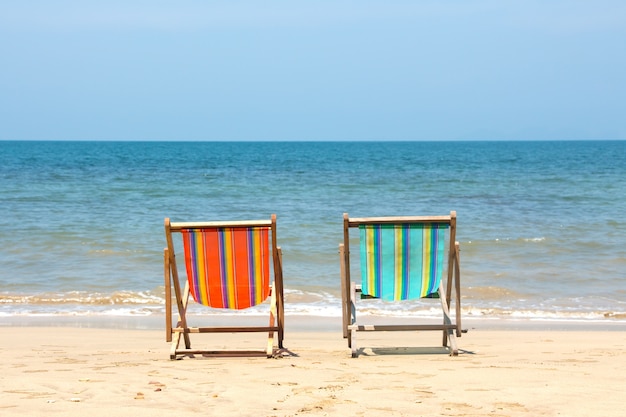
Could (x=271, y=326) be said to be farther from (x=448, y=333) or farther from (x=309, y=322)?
(x=309, y=322)

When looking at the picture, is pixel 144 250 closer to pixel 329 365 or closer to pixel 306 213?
pixel 306 213

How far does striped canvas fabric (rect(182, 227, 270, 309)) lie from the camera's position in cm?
498

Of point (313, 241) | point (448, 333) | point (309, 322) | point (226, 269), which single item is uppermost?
point (226, 269)

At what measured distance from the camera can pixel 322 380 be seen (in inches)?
158

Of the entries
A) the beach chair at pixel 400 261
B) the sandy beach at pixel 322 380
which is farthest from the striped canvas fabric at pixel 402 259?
the sandy beach at pixel 322 380

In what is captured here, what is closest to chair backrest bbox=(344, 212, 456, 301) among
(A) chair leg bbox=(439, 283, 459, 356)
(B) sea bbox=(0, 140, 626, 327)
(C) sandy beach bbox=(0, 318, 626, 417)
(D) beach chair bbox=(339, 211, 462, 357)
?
(D) beach chair bbox=(339, 211, 462, 357)

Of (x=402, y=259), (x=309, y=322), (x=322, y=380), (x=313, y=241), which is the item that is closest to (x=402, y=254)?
(x=402, y=259)

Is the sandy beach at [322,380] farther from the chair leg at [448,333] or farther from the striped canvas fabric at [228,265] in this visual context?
the striped canvas fabric at [228,265]

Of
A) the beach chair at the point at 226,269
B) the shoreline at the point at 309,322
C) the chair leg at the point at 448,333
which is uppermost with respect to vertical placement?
the beach chair at the point at 226,269

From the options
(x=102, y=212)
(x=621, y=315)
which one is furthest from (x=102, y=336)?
(x=102, y=212)

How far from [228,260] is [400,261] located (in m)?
1.08

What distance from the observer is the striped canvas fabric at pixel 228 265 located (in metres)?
4.98

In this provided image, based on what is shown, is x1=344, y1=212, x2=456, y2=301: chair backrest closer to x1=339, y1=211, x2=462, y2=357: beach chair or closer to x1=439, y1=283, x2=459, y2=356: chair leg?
x1=339, y1=211, x2=462, y2=357: beach chair

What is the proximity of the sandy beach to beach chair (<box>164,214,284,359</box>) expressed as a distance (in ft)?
0.75
